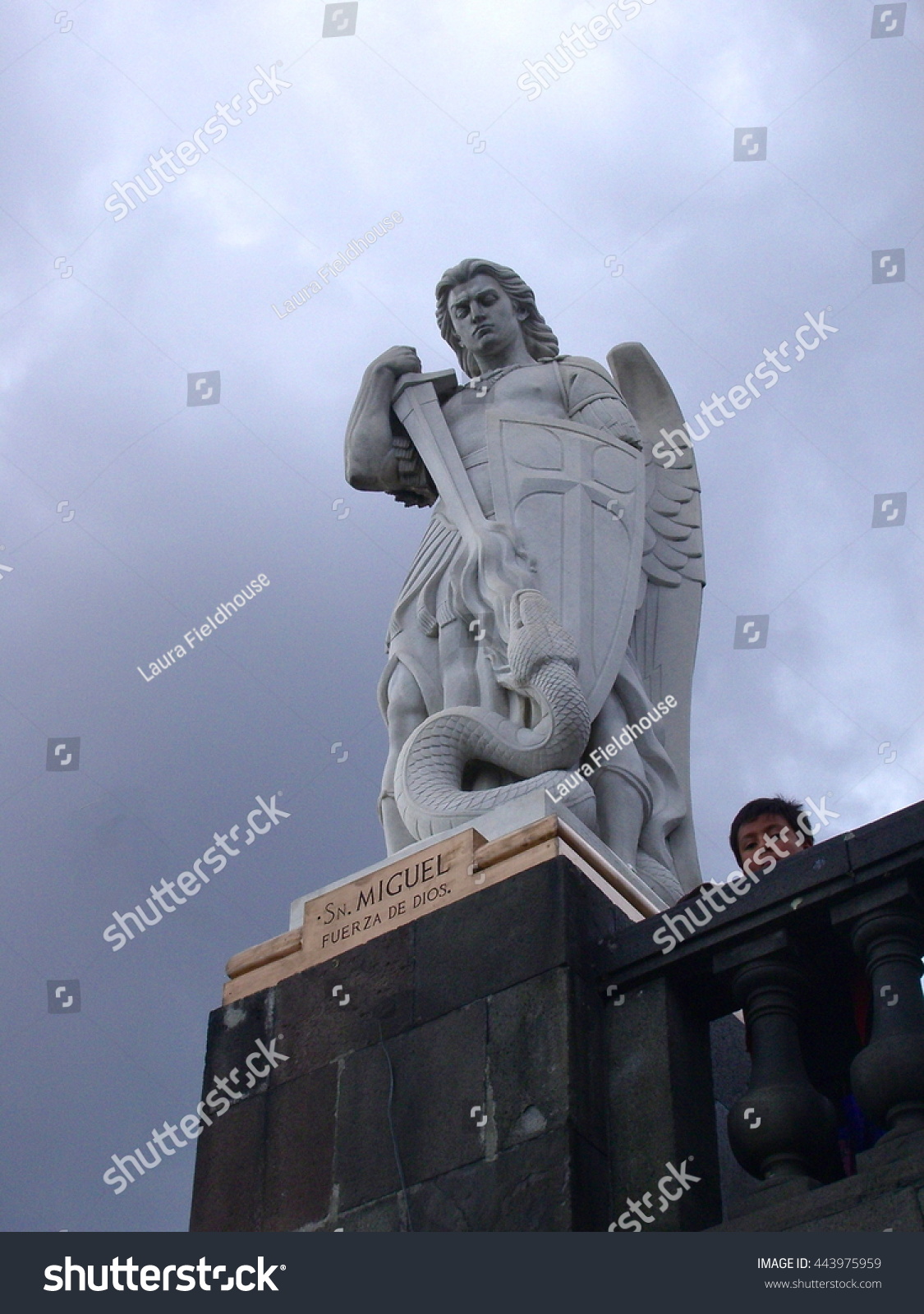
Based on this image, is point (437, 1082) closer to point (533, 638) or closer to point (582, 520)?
point (533, 638)

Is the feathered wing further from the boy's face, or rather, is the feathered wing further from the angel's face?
the boy's face

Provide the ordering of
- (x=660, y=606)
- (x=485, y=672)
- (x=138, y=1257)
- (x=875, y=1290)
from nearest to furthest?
(x=875, y=1290) → (x=138, y=1257) → (x=485, y=672) → (x=660, y=606)

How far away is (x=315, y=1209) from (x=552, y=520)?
158 inches

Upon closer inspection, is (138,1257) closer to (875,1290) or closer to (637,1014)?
(637,1014)

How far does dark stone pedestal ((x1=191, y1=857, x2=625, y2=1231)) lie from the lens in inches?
242

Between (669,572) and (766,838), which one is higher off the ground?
(669,572)

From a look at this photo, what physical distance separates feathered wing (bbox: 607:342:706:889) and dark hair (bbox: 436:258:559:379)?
49 centimetres

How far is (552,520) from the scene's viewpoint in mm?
9344

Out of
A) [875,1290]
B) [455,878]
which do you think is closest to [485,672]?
[455,878]

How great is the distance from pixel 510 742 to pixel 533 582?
1150 mm

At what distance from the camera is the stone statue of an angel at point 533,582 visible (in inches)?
326

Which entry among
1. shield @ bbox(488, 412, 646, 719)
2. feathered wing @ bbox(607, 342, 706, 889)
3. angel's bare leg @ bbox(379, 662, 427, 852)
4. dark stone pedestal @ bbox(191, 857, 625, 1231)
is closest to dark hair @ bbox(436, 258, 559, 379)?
feathered wing @ bbox(607, 342, 706, 889)

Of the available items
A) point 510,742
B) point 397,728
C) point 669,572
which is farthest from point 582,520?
point 510,742

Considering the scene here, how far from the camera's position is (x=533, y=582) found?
9016 mm
